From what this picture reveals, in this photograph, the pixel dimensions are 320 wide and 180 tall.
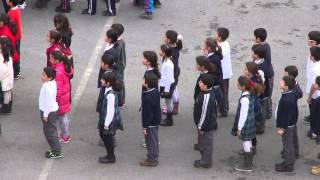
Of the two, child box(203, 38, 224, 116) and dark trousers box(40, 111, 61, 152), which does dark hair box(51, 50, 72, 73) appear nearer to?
dark trousers box(40, 111, 61, 152)

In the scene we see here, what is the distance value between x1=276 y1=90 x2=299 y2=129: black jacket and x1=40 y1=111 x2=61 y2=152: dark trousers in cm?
298

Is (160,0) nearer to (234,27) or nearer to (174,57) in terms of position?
(234,27)

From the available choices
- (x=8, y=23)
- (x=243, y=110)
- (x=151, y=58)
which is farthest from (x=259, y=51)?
(x=8, y=23)

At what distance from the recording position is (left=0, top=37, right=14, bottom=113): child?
9.94m

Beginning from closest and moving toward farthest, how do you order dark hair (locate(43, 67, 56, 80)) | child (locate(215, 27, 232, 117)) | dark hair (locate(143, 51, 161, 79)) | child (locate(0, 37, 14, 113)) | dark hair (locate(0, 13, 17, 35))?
1. dark hair (locate(43, 67, 56, 80))
2. dark hair (locate(143, 51, 161, 79))
3. child (locate(0, 37, 14, 113))
4. child (locate(215, 27, 232, 117))
5. dark hair (locate(0, 13, 17, 35))

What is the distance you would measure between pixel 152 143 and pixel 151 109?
0.55 meters

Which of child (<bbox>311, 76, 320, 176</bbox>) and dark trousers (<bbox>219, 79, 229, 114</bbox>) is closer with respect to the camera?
child (<bbox>311, 76, 320, 176</bbox>)

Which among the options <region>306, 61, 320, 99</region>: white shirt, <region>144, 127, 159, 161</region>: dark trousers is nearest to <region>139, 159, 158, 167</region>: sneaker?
<region>144, 127, 159, 161</region>: dark trousers

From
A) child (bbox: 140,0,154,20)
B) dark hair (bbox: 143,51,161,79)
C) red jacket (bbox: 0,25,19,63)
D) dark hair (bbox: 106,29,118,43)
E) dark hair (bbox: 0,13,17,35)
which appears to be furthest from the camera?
child (bbox: 140,0,154,20)

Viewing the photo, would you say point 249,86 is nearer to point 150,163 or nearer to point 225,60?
point 225,60

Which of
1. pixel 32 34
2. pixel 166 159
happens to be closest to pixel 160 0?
pixel 32 34

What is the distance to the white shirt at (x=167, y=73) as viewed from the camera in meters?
9.77

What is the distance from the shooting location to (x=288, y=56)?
12.6 m

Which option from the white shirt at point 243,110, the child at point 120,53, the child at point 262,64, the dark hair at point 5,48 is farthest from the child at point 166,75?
the dark hair at point 5,48
